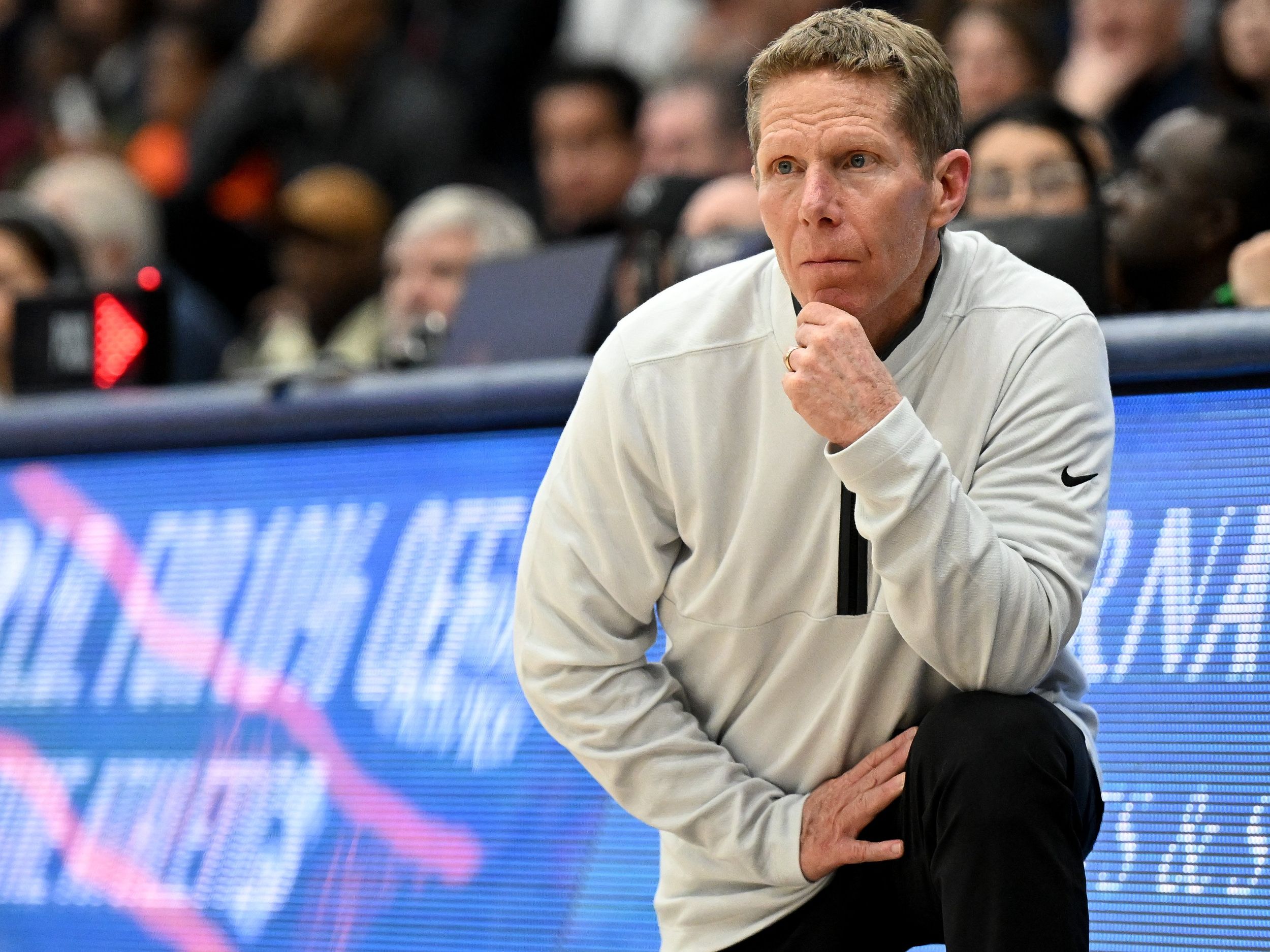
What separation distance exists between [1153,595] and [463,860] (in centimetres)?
113

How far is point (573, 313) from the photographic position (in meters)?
3.39

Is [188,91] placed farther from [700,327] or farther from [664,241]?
[700,327]

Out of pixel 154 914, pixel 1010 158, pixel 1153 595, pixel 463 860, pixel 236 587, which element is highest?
pixel 1010 158

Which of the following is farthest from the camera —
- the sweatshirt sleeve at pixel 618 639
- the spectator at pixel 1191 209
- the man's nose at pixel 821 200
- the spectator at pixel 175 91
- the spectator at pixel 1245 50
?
the spectator at pixel 175 91

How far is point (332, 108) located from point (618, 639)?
436cm

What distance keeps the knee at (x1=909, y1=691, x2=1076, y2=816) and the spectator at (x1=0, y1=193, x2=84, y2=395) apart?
3.10 m

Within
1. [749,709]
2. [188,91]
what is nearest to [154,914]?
[749,709]

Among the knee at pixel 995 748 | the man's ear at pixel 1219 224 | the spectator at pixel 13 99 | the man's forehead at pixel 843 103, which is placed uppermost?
the man's forehead at pixel 843 103

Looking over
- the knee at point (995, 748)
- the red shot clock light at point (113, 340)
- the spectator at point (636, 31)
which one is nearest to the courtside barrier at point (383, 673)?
the red shot clock light at point (113, 340)

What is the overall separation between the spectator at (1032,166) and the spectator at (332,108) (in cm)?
259

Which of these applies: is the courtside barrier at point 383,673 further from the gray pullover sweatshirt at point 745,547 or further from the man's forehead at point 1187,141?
the man's forehead at point 1187,141

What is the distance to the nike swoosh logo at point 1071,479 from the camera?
189 cm

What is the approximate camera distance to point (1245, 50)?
410 centimetres

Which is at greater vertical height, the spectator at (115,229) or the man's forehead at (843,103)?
the man's forehead at (843,103)
